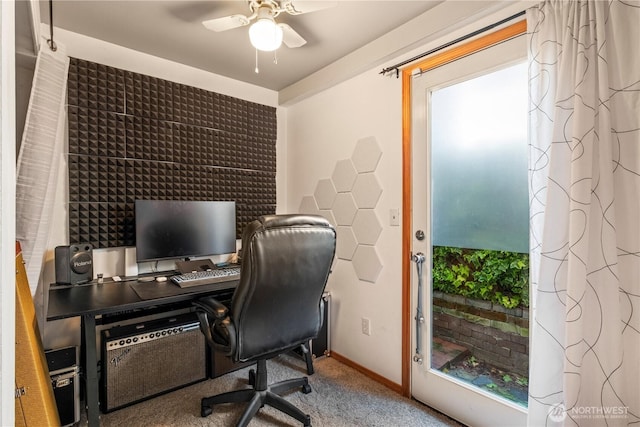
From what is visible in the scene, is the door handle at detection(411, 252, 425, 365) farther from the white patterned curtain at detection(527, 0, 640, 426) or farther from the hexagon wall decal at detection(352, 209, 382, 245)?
the white patterned curtain at detection(527, 0, 640, 426)

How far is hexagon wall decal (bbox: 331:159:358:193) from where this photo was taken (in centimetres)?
240

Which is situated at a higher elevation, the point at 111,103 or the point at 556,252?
the point at 111,103

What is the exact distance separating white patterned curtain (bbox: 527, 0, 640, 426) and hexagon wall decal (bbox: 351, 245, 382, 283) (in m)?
1.05

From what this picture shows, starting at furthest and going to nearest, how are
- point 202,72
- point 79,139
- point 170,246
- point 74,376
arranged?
point 202,72
point 170,246
point 79,139
point 74,376

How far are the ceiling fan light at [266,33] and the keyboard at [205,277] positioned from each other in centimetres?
137

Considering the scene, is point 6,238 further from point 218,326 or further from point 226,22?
point 226,22

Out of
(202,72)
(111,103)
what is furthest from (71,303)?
(202,72)

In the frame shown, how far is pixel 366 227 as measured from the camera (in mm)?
2281

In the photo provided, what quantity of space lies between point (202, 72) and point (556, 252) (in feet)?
8.93

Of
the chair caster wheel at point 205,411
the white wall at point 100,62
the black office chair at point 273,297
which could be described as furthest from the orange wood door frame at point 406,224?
the white wall at point 100,62

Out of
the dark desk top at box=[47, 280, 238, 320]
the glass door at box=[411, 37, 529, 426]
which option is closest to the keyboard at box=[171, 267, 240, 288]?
the dark desk top at box=[47, 280, 238, 320]

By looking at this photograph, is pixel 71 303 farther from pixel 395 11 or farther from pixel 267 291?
pixel 395 11

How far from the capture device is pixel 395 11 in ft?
6.03

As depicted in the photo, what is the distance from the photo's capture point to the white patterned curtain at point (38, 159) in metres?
1.40
